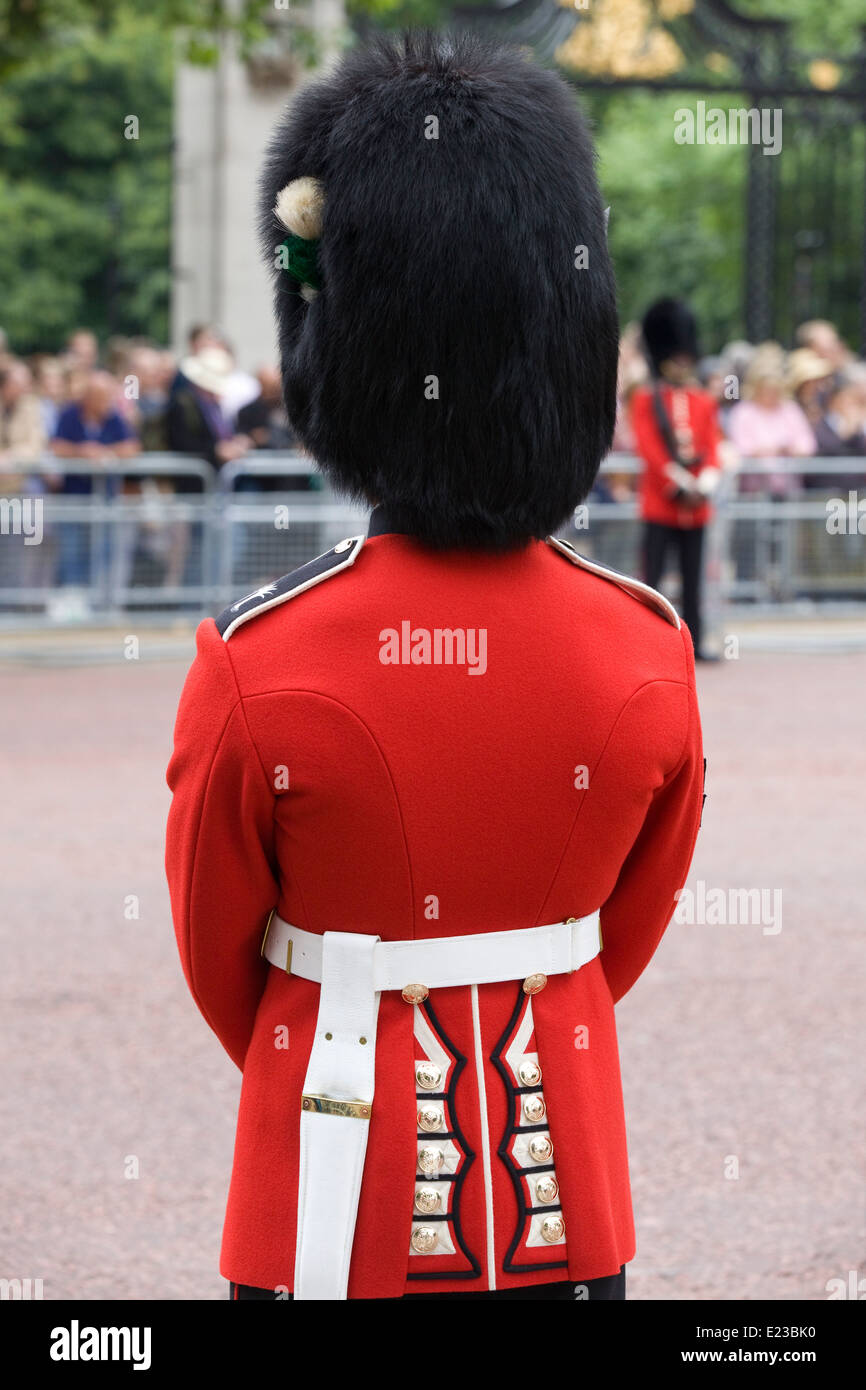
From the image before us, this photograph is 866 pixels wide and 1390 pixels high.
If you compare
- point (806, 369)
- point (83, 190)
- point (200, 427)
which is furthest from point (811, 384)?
point (83, 190)

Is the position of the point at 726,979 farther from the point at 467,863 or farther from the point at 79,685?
the point at 79,685

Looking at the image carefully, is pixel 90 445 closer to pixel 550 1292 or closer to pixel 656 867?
pixel 656 867

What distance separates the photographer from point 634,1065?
5145 millimetres

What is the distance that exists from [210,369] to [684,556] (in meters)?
3.48

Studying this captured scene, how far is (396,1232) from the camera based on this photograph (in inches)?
82.4

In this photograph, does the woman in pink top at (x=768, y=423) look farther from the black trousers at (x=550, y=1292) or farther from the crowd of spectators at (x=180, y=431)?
the black trousers at (x=550, y=1292)

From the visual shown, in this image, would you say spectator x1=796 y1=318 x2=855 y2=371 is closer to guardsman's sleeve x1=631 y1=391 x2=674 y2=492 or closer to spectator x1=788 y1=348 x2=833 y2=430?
spectator x1=788 y1=348 x2=833 y2=430

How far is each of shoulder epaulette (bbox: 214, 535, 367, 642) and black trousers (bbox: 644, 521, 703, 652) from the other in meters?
9.90

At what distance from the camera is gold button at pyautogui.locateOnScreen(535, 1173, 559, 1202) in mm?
2148

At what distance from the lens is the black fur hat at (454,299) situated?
211cm

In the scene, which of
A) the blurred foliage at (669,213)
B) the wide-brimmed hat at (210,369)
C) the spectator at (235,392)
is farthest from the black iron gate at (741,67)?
the blurred foliage at (669,213)

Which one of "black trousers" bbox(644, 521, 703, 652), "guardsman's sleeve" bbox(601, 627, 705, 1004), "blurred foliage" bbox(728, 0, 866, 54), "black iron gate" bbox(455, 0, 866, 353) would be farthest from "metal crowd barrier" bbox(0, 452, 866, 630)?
"blurred foliage" bbox(728, 0, 866, 54)
